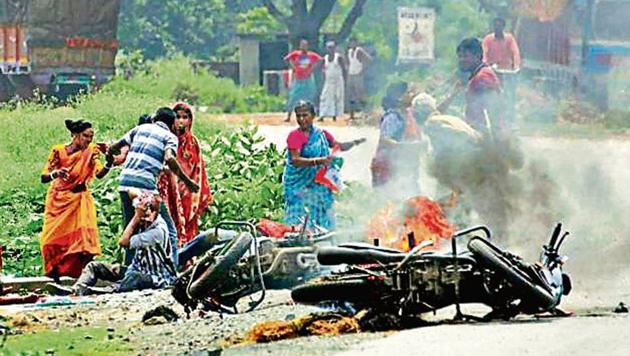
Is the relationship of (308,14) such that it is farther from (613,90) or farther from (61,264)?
(61,264)

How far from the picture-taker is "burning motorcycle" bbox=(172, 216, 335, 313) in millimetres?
11273

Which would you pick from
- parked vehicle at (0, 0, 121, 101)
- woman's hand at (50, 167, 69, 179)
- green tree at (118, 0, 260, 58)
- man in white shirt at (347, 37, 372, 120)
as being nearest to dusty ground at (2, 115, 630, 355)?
woman's hand at (50, 167, 69, 179)

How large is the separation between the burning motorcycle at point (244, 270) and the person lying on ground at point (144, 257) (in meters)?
1.09

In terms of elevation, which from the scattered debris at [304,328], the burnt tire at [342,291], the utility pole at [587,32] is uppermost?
the utility pole at [587,32]

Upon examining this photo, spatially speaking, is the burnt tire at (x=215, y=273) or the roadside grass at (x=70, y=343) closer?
the roadside grass at (x=70, y=343)

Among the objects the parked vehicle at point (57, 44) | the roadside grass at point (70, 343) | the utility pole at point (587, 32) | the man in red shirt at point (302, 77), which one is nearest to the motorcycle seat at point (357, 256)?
the roadside grass at point (70, 343)

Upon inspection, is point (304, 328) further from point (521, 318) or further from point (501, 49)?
point (501, 49)

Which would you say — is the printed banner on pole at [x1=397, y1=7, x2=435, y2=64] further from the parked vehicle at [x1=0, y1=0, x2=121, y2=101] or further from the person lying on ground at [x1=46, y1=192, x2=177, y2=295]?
the person lying on ground at [x1=46, y1=192, x2=177, y2=295]

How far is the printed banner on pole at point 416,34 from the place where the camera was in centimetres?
3008

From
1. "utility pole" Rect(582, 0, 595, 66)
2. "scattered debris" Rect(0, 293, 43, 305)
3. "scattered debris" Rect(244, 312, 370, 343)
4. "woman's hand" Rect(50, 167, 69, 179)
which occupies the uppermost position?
"utility pole" Rect(582, 0, 595, 66)

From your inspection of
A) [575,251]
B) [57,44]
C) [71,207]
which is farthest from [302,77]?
[71,207]

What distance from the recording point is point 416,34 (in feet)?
99.2

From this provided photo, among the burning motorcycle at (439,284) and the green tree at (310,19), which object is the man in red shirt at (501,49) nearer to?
the burning motorcycle at (439,284)

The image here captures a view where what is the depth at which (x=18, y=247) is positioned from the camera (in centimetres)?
1550
